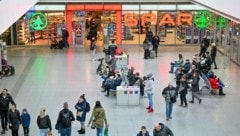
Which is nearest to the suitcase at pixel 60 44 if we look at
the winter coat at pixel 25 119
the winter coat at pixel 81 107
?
the winter coat at pixel 81 107

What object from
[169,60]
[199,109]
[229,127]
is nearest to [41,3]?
[169,60]

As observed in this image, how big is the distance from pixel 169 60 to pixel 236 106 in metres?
9.76

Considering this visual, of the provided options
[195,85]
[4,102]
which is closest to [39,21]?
[195,85]

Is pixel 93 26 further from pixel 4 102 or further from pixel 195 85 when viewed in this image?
pixel 4 102

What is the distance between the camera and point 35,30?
116 feet

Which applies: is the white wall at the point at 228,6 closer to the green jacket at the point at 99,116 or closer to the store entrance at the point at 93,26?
the green jacket at the point at 99,116

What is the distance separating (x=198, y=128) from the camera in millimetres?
17344

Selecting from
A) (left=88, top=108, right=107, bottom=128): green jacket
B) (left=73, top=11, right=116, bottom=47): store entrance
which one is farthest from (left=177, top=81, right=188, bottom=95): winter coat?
(left=73, top=11, right=116, bottom=47): store entrance

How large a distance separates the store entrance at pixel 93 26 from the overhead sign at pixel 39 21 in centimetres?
205

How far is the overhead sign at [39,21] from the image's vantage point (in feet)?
113

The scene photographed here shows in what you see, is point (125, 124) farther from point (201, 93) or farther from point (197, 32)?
point (197, 32)

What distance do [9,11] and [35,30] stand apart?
21006 millimetres

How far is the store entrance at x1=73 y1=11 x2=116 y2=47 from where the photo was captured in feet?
115

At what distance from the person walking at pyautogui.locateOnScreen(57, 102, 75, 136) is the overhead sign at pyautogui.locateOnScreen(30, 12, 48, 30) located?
66.4 feet
